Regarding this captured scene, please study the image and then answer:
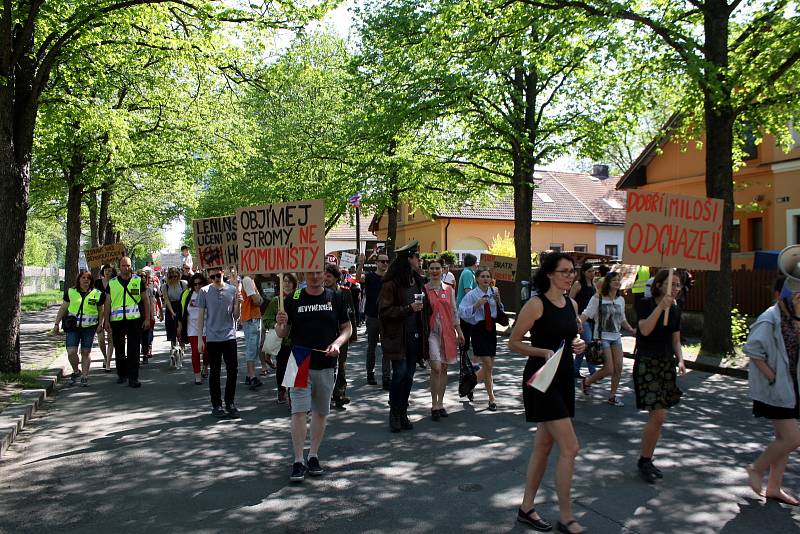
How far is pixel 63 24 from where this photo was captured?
13.6m

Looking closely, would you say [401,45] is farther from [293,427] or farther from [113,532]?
[113,532]

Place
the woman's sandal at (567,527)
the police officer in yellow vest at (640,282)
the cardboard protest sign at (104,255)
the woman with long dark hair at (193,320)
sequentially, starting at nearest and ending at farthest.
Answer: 1. the woman's sandal at (567,527)
2. the woman with long dark hair at (193,320)
3. the police officer in yellow vest at (640,282)
4. the cardboard protest sign at (104,255)

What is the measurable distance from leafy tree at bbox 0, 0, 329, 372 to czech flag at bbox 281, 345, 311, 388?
7.16 m

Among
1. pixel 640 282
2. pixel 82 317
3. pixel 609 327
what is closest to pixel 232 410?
pixel 82 317

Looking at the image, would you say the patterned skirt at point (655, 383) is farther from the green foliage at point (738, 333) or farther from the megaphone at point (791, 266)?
the green foliage at point (738, 333)

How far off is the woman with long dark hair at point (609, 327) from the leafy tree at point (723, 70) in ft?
13.8

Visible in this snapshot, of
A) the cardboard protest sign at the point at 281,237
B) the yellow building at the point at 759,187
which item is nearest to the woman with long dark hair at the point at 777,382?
the cardboard protest sign at the point at 281,237

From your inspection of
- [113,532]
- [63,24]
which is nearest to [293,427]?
[113,532]

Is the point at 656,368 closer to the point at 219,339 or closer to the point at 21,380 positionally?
the point at 219,339

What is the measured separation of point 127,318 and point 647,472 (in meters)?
→ 8.28

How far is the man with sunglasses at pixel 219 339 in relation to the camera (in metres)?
8.83

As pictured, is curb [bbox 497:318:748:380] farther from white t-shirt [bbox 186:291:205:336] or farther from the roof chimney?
the roof chimney

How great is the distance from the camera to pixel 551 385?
4840 millimetres

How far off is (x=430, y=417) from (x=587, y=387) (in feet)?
8.02
